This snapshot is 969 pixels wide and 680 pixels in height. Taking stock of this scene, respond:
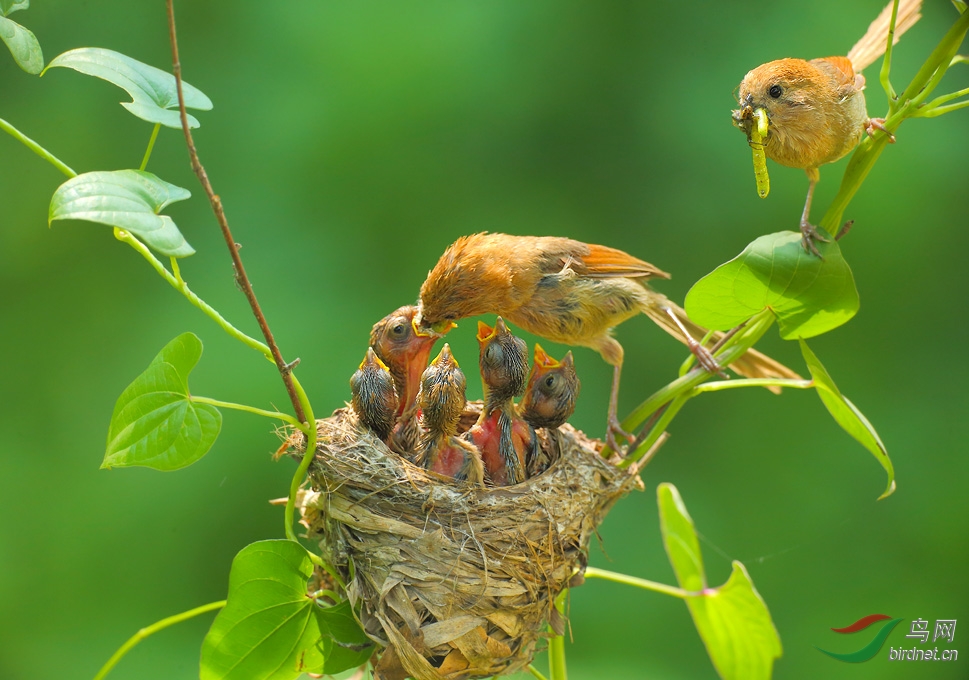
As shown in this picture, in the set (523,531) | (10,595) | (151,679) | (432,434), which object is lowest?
(151,679)

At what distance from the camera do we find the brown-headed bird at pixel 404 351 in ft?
Answer: 5.74

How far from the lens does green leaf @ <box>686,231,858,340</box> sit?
1134mm

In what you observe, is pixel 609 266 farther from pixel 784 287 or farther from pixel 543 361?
pixel 784 287

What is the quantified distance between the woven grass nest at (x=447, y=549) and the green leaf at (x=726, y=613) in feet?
0.91

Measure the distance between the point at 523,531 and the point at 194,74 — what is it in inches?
79.3

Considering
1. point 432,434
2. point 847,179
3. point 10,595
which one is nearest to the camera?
point 847,179

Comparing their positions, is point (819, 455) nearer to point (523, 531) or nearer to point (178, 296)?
point (523, 531)

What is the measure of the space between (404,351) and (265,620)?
0.73 meters

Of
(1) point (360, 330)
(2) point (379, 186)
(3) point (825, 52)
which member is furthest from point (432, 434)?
(3) point (825, 52)

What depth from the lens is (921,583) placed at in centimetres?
260

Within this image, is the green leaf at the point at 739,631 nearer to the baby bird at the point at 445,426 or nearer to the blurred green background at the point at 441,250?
the baby bird at the point at 445,426

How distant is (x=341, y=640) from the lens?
1224 millimetres

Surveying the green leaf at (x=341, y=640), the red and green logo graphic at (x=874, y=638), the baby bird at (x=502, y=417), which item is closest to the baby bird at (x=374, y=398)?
the baby bird at (x=502, y=417)

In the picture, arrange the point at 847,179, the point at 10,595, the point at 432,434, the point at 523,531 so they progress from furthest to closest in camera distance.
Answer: the point at 10,595 → the point at 432,434 → the point at 523,531 → the point at 847,179
